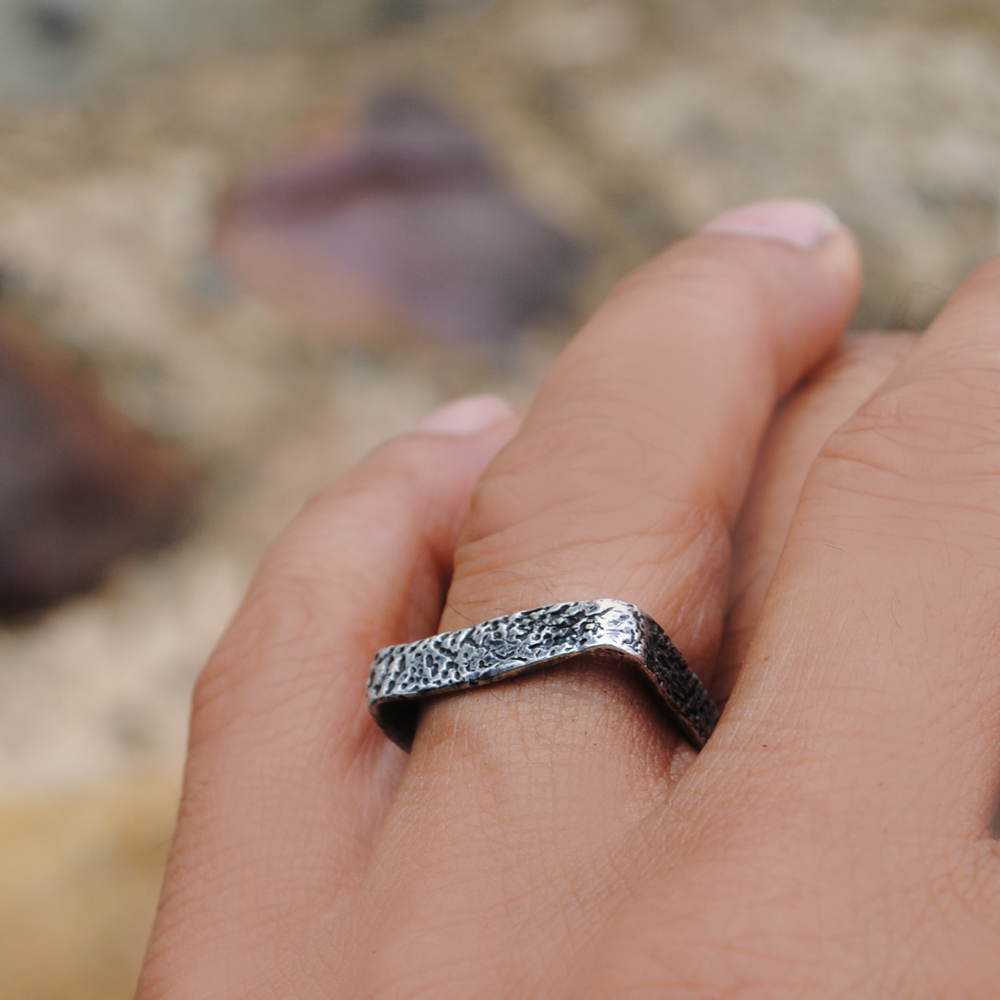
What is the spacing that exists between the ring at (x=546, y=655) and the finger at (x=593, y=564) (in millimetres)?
21

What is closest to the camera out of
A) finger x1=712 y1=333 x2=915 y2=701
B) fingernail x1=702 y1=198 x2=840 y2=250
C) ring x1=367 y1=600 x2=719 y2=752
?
ring x1=367 y1=600 x2=719 y2=752

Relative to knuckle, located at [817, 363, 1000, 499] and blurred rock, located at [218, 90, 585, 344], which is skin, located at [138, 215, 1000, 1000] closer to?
knuckle, located at [817, 363, 1000, 499]

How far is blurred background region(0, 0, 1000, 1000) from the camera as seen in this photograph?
140 cm

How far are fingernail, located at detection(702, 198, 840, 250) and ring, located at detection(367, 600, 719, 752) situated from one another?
454 millimetres

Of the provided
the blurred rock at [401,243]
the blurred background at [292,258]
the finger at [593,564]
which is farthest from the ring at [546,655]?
the blurred rock at [401,243]

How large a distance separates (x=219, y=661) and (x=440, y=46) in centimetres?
199

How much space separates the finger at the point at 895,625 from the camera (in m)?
0.51

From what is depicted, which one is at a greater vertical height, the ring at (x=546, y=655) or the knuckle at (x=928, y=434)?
the knuckle at (x=928, y=434)

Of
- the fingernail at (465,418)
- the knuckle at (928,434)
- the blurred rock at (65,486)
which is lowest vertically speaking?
the blurred rock at (65,486)

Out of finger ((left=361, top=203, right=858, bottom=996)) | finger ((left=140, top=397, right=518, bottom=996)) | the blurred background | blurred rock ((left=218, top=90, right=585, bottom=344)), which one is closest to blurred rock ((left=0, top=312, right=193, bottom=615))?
the blurred background

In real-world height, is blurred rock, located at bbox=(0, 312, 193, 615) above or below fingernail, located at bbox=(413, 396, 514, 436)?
below

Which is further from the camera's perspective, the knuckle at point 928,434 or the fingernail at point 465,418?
the fingernail at point 465,418

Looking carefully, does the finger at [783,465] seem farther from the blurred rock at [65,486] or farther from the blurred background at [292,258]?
the blurred rock at [65,486]

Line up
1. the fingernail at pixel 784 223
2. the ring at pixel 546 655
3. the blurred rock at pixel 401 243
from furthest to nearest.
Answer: the blurred rock at pixel 401 243, the fingernail at pixel 784 223, the ring at pixel 546 655
